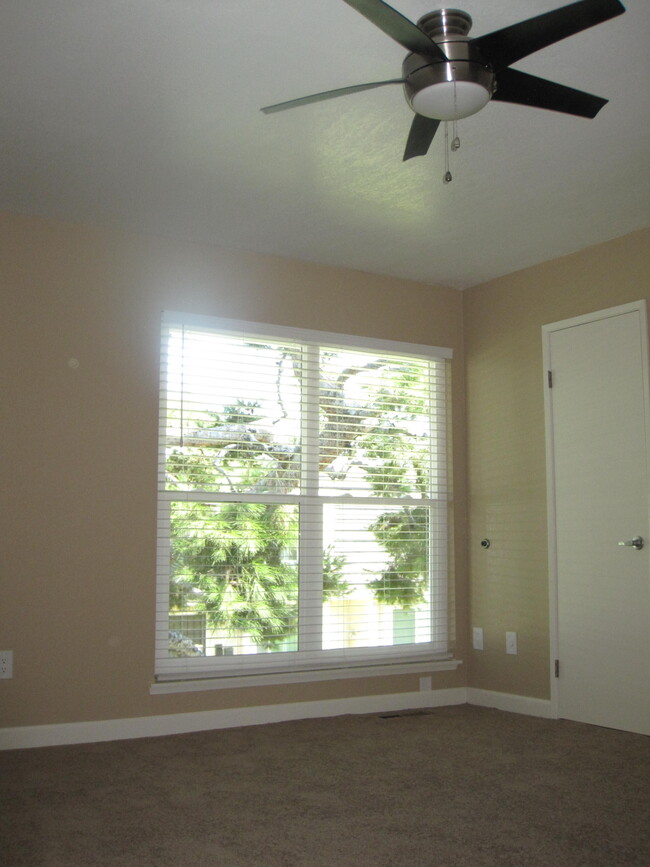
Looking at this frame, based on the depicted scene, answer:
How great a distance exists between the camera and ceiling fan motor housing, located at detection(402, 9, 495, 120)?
2291mm

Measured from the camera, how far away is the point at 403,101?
121 inches

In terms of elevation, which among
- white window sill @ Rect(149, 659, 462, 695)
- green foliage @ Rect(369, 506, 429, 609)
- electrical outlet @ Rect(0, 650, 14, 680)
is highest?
green foliage @ Rect(369, 506, 429, 609)

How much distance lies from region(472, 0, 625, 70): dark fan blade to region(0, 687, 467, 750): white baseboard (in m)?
3.30

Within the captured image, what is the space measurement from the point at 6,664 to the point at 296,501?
1689 mm

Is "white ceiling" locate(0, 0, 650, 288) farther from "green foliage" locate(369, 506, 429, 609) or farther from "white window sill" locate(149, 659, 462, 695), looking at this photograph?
"white window sill" locate(149, 659, 462, 695)

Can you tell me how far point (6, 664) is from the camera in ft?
12.5

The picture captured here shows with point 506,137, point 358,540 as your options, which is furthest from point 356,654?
point 506,137

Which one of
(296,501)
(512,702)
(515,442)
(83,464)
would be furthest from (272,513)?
(512,702)

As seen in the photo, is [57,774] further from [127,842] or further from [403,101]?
[403,101]

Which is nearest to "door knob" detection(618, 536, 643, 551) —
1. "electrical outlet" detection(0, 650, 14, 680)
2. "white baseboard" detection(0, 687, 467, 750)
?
"white baseboard" detection(0, 687, 467, 750)

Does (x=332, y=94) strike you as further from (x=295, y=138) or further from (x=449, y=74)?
(x=295, y=138)


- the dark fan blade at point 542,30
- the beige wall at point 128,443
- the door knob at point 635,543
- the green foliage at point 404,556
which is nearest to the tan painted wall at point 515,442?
the beige wall at point 128,443

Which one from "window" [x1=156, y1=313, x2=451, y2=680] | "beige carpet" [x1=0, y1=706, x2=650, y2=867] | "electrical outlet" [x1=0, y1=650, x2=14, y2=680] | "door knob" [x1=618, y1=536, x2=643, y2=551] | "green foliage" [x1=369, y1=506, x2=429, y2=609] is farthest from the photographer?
"green foliage" [x1=369, y1=506, x2=429, y2=609]

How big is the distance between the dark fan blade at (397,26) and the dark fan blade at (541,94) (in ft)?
0.74
